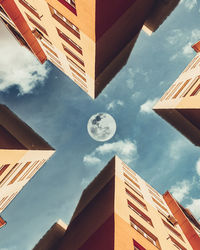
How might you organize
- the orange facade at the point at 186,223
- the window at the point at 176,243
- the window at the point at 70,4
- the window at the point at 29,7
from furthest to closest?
the orange facade at the point at 186,223 < the window at the point at 176,243 < the window at the point at 29,7 < the window at the point at 70,4

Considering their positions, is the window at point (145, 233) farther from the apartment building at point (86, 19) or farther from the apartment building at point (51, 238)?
the apartment building at point (51, 238)

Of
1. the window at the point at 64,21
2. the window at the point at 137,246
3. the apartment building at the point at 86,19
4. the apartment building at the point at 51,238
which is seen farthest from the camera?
the apartment building at the point at 51,238

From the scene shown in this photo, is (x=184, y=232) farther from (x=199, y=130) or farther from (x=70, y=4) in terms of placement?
(x=70, y=4)

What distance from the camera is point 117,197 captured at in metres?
12.7

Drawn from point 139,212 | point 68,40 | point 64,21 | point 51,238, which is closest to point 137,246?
point 139,212

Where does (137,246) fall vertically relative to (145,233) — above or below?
below

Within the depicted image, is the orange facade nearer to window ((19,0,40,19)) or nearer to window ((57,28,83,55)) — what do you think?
window ((57,28,83,55))

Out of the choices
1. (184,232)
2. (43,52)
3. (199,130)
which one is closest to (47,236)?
(184,232)

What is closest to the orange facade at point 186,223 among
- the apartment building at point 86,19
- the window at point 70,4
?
the apartment building at point 86,19

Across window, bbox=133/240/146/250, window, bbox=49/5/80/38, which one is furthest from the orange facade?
window, bbox=49/5/80/38

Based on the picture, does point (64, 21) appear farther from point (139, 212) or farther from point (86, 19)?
point (139, 212)

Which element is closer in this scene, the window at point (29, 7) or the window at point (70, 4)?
the window at point (70, 4)

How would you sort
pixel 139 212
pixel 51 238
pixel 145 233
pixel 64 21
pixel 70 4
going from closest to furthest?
pixel 70 4 → pixel 64 21 → pixel 145 233 → pixel 139 212 → pixel 51 238

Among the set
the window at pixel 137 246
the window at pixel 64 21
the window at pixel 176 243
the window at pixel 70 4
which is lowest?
the window at pixel 137 246
